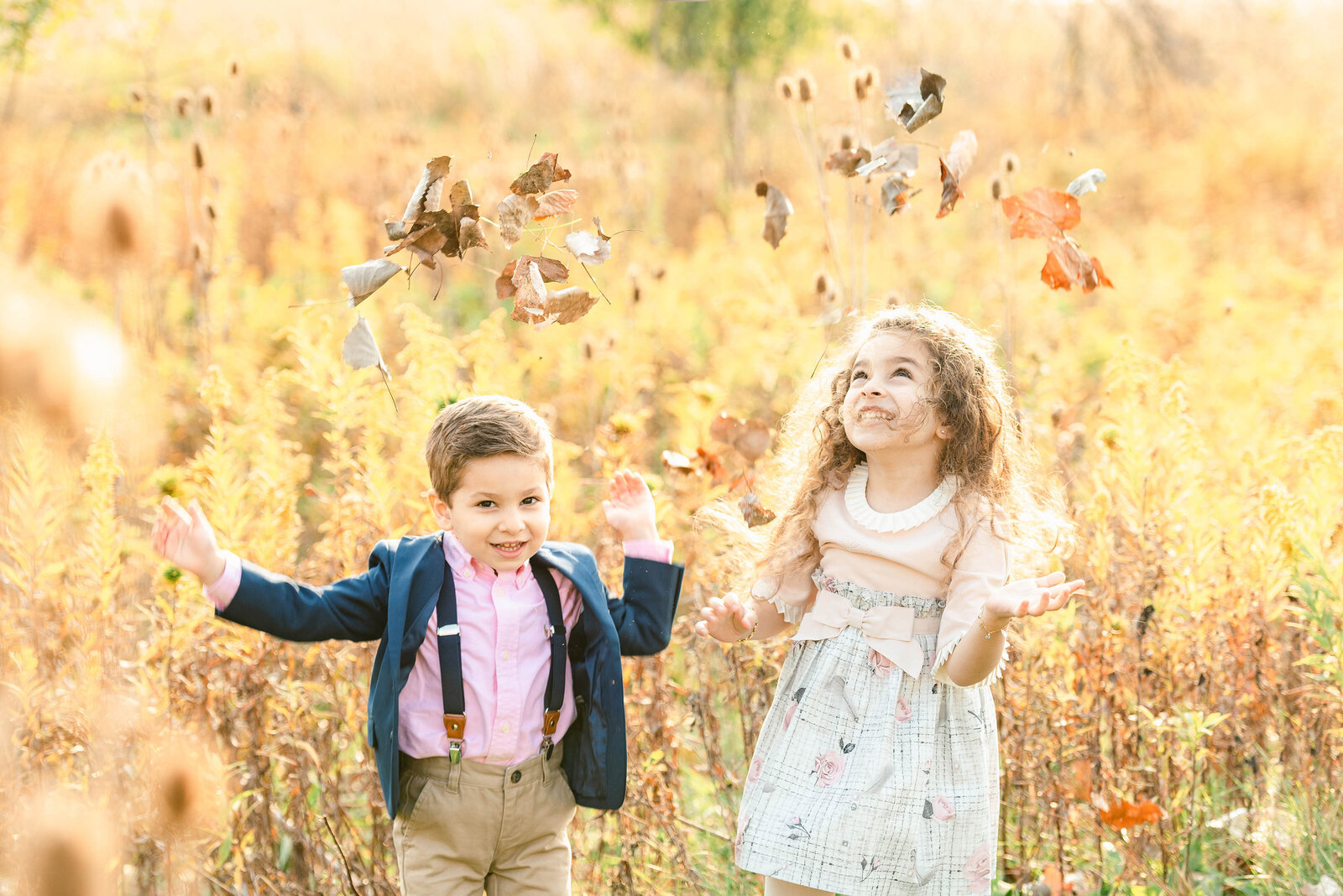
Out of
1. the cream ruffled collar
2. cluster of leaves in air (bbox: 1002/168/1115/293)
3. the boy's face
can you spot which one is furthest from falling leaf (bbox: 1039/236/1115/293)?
the boy's face

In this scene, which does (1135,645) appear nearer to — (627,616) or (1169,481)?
(1169,481)

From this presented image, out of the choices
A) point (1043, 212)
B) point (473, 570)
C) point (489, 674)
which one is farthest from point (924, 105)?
point (489, 674)

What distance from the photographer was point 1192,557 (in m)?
2.44

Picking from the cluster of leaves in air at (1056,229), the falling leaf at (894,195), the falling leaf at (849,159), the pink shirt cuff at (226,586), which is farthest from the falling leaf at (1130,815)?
the pink shirt cuff at (226,586)

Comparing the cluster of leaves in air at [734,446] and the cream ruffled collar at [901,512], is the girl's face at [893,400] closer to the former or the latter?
the cream ruffled collar at [901,512]

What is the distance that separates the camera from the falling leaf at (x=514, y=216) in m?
1.72

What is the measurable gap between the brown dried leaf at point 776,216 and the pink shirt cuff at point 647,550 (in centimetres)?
60

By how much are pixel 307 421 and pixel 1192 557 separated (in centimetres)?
430

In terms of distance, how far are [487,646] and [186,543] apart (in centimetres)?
47

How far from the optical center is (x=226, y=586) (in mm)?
1675

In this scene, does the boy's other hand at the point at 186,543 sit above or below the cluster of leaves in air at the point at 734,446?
below

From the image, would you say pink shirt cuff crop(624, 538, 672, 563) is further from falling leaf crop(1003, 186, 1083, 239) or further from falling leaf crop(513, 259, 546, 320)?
falling leaf crop(1003, 186, 1083, 239)

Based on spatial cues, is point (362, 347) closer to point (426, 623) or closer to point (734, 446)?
point (426, 623)

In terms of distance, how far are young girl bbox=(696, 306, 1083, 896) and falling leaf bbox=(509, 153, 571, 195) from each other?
0.62 meters
